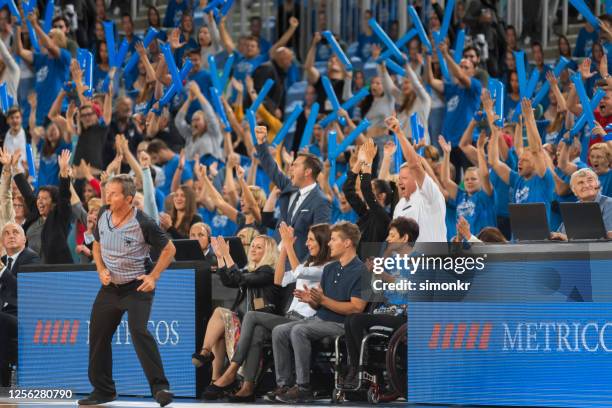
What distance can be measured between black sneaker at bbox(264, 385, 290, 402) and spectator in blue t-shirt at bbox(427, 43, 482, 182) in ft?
18.2

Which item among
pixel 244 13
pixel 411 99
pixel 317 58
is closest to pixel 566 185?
pixel 411 99

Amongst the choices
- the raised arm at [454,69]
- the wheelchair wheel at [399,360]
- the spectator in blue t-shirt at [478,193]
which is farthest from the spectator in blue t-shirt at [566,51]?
the wheelchair wheel at [399,360]

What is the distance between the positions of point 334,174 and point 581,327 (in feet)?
18.1

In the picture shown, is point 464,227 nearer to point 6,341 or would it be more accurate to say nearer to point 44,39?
point 6,341

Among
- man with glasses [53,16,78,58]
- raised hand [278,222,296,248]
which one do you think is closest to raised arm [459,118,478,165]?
raised hand [278,222,296,248]

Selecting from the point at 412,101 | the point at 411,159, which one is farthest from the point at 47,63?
the point at 411,159

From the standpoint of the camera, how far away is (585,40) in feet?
49.7

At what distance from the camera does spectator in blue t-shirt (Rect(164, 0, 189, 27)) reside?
18.8 metres

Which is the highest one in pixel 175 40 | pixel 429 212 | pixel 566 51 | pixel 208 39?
pixel 208 39

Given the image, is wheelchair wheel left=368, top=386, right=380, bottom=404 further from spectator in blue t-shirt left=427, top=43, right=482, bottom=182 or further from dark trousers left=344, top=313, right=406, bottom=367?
spectator in blue t-shirt left=427, top=43, right=482, bottom=182

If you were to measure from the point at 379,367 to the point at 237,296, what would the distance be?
1.40 m

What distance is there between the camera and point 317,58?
709 inches

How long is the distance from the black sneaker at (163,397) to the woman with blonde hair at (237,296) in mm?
923

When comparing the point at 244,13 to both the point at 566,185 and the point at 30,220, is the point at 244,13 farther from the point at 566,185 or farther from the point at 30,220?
the point at 566,185
